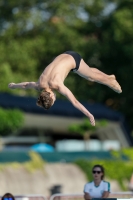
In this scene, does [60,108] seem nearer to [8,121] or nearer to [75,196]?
[8,121]

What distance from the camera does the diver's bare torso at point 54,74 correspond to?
1096 cm

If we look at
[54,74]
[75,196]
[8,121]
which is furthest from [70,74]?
[54,74]

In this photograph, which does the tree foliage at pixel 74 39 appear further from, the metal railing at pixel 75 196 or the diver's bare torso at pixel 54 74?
the diver's bare torso at pixel 54 74

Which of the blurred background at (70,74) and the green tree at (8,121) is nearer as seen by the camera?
the green tree at (8,121)

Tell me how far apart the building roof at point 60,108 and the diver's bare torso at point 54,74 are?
742 inches

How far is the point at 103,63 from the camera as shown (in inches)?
1843

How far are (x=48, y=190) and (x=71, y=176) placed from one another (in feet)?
4.39

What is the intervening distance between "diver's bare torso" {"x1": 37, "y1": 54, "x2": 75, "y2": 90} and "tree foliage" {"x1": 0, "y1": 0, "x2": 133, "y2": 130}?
3110 centimetres

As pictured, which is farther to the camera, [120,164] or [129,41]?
[129,41]

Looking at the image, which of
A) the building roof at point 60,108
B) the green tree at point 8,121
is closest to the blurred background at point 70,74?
the building roof at point 60,108

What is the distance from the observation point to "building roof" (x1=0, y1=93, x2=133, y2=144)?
31.6m

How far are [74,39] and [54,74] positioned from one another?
1373 inches

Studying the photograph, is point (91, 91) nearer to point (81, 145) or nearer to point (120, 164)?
point (81, 145)

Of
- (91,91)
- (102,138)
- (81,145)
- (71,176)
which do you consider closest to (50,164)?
(71,176)
